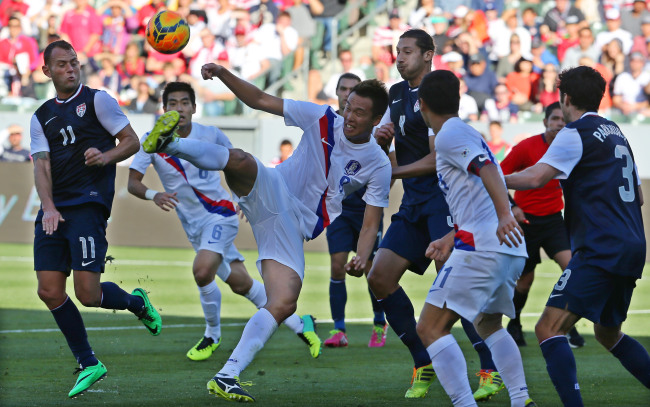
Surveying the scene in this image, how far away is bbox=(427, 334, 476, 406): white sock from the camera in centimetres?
548

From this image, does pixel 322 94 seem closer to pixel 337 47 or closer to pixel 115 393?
pixel 337 47

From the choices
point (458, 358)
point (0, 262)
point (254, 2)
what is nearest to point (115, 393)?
point (458, 358)

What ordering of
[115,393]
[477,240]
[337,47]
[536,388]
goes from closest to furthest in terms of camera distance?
[477,240] < [115,393] < [536,388] < [337,47]

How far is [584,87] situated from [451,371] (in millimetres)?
1878

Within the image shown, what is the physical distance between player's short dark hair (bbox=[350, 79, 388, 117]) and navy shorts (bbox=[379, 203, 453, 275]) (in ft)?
3.00

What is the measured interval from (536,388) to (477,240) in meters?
2.13

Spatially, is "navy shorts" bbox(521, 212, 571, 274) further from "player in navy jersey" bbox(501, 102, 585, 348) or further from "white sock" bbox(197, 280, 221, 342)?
"white sock" bbox(197, 280, 221, 342)

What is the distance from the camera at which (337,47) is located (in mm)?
22391

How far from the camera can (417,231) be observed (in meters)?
7.41

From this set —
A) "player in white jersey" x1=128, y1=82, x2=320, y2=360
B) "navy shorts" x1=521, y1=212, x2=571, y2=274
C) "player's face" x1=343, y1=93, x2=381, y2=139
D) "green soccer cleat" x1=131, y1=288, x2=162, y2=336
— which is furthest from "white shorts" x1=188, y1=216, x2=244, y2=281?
"navy shorts" x1=521, y1=212, x2=571, y2=274

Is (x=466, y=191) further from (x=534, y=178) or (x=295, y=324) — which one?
(x=295, y=324)

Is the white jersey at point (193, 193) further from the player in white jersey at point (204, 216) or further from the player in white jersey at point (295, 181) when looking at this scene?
the player in white jersey at point (295, 181)

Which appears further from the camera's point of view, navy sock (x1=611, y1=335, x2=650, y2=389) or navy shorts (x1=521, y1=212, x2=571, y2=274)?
navy shorts (x1=521, y1=212, x2=571, y2=274)

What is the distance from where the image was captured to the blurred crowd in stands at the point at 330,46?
20.2 meters
